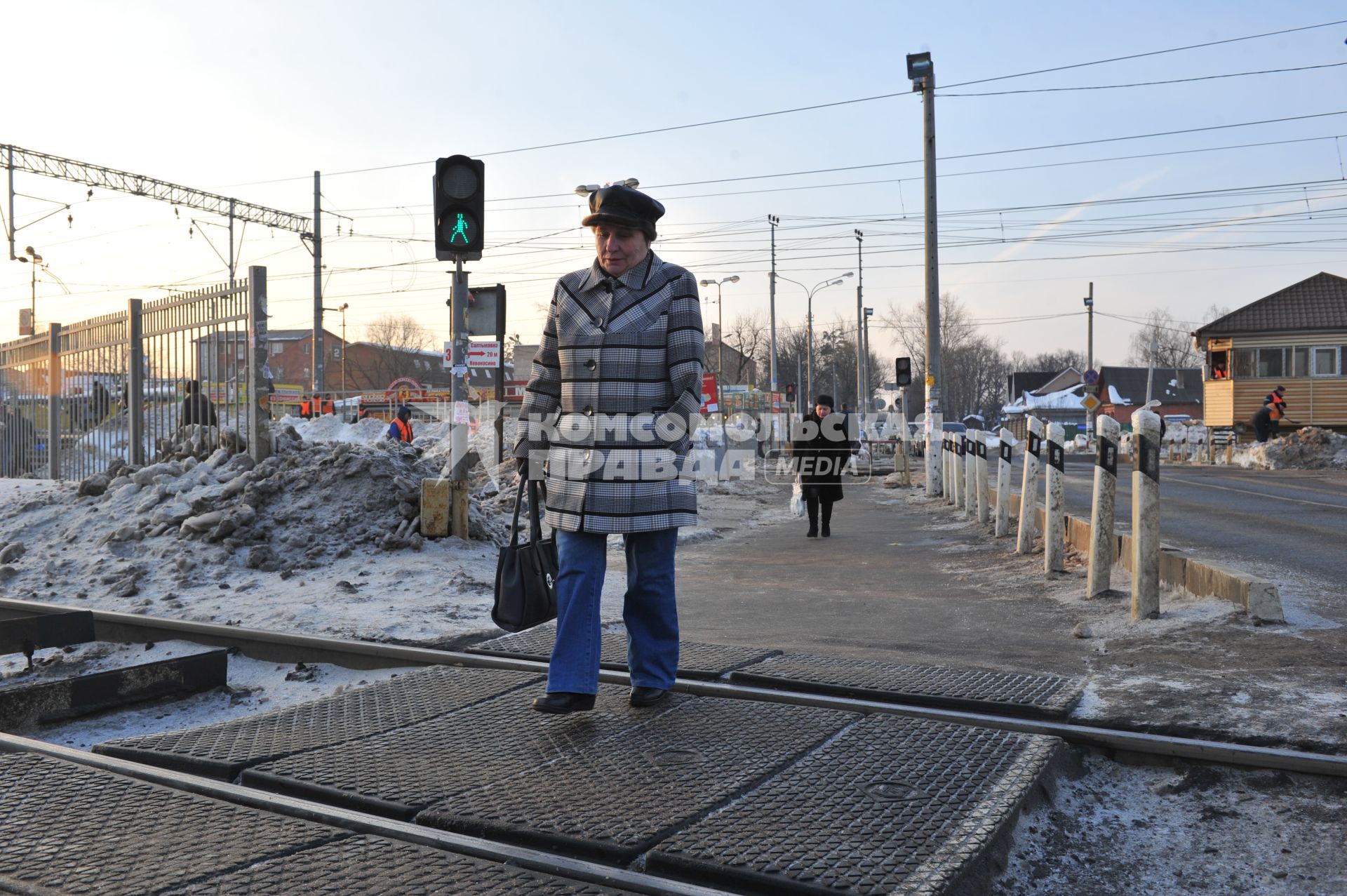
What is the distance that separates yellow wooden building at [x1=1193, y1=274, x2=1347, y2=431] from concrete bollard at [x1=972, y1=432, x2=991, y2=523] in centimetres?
2743

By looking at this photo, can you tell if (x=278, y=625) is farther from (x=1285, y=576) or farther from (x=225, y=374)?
(x=1285, y=576)

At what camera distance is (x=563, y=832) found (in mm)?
2850

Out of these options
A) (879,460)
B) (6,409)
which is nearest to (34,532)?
(6,409)

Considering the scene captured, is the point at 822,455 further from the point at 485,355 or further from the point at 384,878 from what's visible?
the point at 384,878

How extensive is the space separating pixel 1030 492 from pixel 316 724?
7.38 m

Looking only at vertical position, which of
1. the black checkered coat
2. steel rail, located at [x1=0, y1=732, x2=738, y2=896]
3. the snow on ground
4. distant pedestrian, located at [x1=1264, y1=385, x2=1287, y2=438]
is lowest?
the snow on ground

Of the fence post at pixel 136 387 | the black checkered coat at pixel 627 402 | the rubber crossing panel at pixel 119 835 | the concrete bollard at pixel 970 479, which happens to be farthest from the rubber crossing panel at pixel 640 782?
the concrete bollard at pixel 970 479

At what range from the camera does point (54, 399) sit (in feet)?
47.7

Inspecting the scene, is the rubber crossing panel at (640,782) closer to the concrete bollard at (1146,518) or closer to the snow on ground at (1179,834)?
the snow on ground at (1179,834)

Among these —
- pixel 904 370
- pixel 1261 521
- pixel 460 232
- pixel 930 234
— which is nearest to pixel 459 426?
pixel 460 232

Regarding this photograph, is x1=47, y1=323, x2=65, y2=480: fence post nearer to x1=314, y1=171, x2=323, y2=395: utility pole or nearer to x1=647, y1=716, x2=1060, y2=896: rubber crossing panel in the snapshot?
x1=647, y1=716, x2=1060, y2=896: rubber crossing panel

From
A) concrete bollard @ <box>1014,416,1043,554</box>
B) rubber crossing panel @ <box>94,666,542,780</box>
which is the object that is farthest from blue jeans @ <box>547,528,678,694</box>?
concrete bollard @ <box>1014,416,1043,554</box>

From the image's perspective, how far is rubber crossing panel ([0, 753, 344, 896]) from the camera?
2643 millimetres

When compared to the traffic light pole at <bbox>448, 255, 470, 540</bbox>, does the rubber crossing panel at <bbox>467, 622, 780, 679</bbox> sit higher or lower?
lower
